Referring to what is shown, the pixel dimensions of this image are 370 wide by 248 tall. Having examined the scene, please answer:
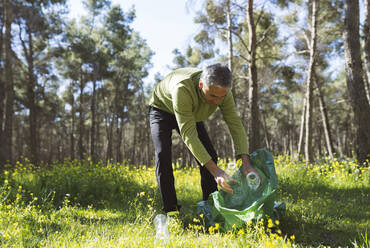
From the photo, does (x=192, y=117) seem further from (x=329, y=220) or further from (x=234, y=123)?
(x=329, y=220)

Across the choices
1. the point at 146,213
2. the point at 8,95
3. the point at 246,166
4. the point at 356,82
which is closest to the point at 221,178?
the point at 246,166

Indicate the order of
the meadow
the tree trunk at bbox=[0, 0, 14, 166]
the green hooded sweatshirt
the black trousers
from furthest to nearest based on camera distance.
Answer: the tree trunk at bbox=[0, 0, 14, 166]
the black trousers
the green hooded sweatshirt
the meadow

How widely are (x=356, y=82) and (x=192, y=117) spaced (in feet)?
16.3

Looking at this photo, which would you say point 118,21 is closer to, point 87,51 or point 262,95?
point 87,51

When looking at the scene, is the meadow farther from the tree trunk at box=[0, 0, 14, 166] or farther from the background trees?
the tree trunk at box=[0, 0, 14, 166]

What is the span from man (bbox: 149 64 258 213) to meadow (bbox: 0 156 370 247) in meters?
0.37

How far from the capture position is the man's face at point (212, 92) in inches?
91.7

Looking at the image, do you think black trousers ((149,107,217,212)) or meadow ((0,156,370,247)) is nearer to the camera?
meadow ((0,156,370,247))

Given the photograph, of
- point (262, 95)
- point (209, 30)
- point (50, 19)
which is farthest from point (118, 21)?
point (209, 30)

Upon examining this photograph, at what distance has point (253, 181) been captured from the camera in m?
2.68

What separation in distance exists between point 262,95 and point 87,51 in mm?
13457

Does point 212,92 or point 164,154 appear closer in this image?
point 212,92

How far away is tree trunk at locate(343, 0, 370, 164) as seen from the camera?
5.63 m

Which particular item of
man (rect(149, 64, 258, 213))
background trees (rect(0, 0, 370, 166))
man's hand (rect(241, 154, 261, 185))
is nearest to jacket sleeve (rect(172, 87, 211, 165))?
man (rect(149, 64, 258, 213))
